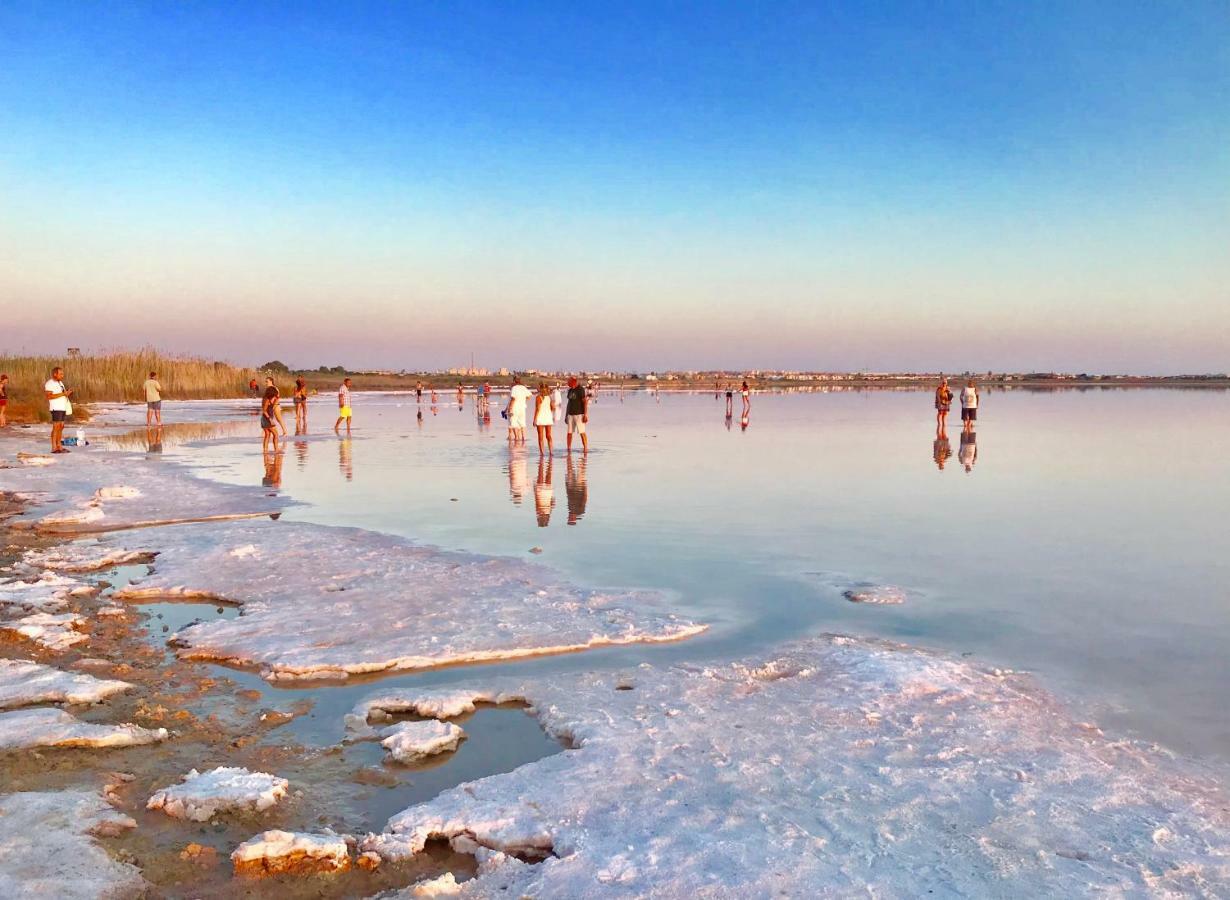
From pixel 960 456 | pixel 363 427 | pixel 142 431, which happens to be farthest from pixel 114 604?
pixel 363 427

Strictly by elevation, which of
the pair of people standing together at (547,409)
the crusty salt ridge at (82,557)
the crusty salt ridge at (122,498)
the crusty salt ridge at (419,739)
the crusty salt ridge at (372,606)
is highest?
the pair of people standing together at (547,409)

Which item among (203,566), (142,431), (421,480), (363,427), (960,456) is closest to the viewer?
(203,566)

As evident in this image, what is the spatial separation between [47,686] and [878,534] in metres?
10.4

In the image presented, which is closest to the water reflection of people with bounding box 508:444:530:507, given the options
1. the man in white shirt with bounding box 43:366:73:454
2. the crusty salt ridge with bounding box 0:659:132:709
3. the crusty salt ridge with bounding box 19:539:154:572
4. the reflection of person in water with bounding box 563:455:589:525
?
the reflection of person in water with bounding box 563:455:589:525

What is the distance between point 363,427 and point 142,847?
1418 inches

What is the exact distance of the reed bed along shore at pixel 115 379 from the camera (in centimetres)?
4191

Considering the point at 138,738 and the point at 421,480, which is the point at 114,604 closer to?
the point at 138,738

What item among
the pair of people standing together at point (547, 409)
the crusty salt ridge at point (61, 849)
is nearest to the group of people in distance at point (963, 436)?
the pair of people standing together at point (547, 409)

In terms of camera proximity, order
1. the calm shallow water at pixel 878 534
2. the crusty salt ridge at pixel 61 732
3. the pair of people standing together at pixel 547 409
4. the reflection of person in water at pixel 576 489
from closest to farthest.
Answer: the crusty salt ridge at pixel 61 732 → the calm shallow water at pixel 878 534 → the reflection of person in water at pixel 576 489 → the pair of people standing together at pixel 547 409

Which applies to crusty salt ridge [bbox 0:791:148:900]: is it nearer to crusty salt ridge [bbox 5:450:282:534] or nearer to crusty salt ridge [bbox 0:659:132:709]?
crusty salt ridge [bbox 0:659:132:709]

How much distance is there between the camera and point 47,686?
6.21 m

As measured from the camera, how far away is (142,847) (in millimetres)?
4191

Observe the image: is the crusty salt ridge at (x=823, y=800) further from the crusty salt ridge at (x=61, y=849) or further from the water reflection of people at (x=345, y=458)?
the water reflection of people at (x=345, y=458)

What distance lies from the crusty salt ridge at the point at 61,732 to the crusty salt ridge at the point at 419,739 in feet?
4.61
